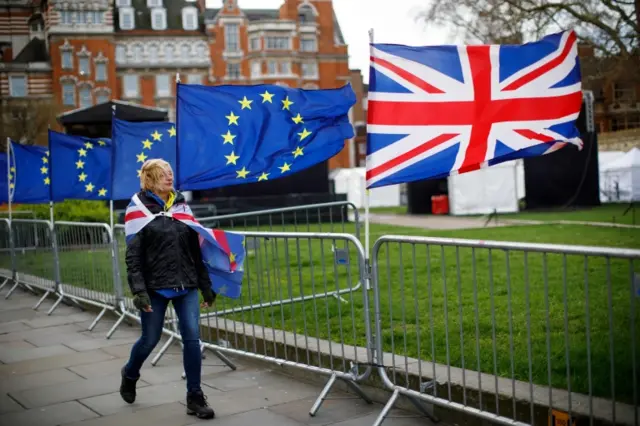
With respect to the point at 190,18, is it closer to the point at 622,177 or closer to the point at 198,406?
the point at 622,177

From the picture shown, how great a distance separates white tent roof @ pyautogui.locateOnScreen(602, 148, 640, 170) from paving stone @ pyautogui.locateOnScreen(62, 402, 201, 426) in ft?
110

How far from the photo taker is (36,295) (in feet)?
44.9

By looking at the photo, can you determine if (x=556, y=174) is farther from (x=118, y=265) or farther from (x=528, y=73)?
(x=528, y=73)

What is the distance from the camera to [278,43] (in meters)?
77.2

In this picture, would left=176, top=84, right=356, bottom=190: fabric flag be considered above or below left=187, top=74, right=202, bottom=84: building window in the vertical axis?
below

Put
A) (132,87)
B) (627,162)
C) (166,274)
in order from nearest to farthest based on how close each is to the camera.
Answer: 1. (166,274)
2. (627,162)
3. (132,87)

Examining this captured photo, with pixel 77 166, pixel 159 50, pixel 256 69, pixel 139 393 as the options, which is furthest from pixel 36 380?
pixel 159 50

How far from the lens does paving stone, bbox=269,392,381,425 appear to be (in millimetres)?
5562

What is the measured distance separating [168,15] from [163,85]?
7511 millimetres

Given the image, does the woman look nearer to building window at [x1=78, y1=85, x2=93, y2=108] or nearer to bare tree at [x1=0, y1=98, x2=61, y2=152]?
bare tree at [x1=0, y1=98, x2=61, y2=152]

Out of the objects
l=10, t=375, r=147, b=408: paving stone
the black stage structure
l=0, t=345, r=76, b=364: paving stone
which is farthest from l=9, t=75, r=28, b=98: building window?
l=10, t=375, r=147, b=408: paving stone

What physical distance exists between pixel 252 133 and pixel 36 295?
310 inches

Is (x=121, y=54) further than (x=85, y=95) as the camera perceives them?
Yes

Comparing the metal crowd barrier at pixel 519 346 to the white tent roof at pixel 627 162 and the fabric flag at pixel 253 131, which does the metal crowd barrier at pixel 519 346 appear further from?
the white tent roof at pixel 627 162
